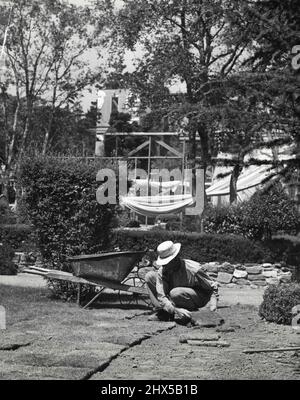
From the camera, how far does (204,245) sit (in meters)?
17.1

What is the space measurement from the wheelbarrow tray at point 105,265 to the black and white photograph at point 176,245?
0.02m

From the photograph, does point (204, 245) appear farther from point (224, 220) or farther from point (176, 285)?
point (176, 285)

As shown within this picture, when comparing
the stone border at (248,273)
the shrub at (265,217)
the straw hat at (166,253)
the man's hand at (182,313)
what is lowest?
the stone border at (248,273)

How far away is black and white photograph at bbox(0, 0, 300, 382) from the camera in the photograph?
7.14 metres

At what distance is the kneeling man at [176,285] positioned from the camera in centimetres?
1002

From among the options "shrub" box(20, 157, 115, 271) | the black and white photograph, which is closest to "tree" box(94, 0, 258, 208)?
the black and white photograph

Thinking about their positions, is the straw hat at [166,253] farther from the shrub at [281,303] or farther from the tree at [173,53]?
the tree at [173,53]

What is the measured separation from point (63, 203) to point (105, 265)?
5.00 feet

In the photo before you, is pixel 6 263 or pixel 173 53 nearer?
pixel 6 263

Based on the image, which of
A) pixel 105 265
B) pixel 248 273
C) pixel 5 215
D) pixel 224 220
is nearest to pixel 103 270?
pixel 105 265

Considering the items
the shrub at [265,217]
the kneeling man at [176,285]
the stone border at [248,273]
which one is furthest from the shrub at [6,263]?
the kneeling man at [176,285]


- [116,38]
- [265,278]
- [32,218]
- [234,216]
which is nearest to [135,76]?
[116,38]

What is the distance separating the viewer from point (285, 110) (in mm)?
7312

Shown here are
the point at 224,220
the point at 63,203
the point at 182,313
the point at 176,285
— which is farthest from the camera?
the point at 224,220
